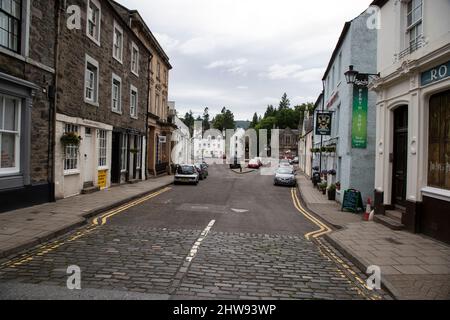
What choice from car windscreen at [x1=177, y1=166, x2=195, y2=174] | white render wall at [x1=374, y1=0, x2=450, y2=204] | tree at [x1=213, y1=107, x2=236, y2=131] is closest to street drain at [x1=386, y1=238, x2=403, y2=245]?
white render wall at [x1=374, y1=0, x2=450, y2=204]

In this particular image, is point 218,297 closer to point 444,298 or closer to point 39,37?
point 444,298

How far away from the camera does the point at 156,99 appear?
31.7 meters

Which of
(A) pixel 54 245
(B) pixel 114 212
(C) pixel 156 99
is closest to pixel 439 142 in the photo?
(A) pixel 54 245

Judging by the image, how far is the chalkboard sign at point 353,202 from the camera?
14.5 meters

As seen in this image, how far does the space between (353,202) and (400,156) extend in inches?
132

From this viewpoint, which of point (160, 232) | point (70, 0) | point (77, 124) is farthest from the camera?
point (77, 124)

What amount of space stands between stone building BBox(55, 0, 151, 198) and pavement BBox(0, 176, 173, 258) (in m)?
1.44

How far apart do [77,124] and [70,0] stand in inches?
188

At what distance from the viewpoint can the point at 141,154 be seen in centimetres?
2566

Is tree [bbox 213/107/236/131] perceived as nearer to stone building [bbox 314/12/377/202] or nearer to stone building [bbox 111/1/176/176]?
stone building [bbox 111/1/176/176]

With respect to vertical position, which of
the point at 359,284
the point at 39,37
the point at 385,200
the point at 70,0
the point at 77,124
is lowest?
the point at 359,284
